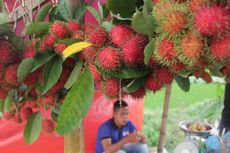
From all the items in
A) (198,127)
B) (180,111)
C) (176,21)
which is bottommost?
(180,111)

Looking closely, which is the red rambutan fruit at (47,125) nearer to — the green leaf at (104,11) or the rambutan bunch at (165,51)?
the green leaf at (104,11)

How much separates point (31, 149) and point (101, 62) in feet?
4.35

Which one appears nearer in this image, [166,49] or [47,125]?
[166,49]

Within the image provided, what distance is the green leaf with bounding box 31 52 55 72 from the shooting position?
0.66 m

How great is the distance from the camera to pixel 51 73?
65 centimetres

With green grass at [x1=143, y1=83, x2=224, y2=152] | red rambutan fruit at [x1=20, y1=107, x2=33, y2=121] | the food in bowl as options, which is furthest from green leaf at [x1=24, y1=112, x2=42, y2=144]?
green grass at [x1=143, y1=83, x2=224, y2=152]

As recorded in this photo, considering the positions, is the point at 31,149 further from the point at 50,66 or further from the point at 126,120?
the point at 50,66

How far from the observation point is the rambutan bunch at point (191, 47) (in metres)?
0.42

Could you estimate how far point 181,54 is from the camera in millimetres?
459

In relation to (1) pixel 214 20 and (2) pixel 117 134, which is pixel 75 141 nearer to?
(1) pixel 214 20

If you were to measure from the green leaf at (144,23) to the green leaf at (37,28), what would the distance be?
0.25m

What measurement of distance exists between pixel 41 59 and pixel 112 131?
1370 millimetres

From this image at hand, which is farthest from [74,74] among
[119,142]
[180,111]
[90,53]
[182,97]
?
[182,97]

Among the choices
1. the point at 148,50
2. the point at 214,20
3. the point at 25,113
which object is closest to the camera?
the point at 214,20
